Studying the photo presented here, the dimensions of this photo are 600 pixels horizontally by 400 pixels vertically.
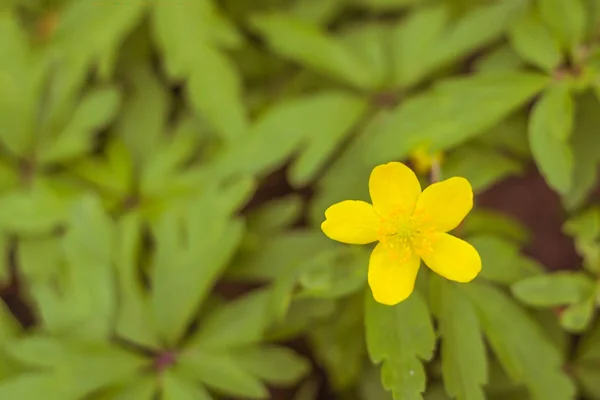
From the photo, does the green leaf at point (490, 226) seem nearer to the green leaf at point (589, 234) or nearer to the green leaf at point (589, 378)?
the green leaf at point (589, 234)

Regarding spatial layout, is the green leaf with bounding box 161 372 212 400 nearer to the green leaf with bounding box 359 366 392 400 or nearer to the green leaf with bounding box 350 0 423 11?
the green leaf with bounding box 359 366 392 400

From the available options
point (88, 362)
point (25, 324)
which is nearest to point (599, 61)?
point (88, 362)

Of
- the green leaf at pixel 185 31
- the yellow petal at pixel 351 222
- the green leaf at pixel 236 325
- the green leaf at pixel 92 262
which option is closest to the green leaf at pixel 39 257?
the green leaf at pixel 92 262

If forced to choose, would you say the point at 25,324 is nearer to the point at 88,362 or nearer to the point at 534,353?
the point at 88,362

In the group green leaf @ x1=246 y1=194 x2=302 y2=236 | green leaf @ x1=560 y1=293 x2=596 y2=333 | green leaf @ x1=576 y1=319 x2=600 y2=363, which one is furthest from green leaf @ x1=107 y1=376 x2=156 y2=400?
green leaf @ x1=576 y1=319 x2=600 y2=363

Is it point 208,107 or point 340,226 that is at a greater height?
point 208,107

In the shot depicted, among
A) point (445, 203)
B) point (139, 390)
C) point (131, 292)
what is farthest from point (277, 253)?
point (445, 203)
